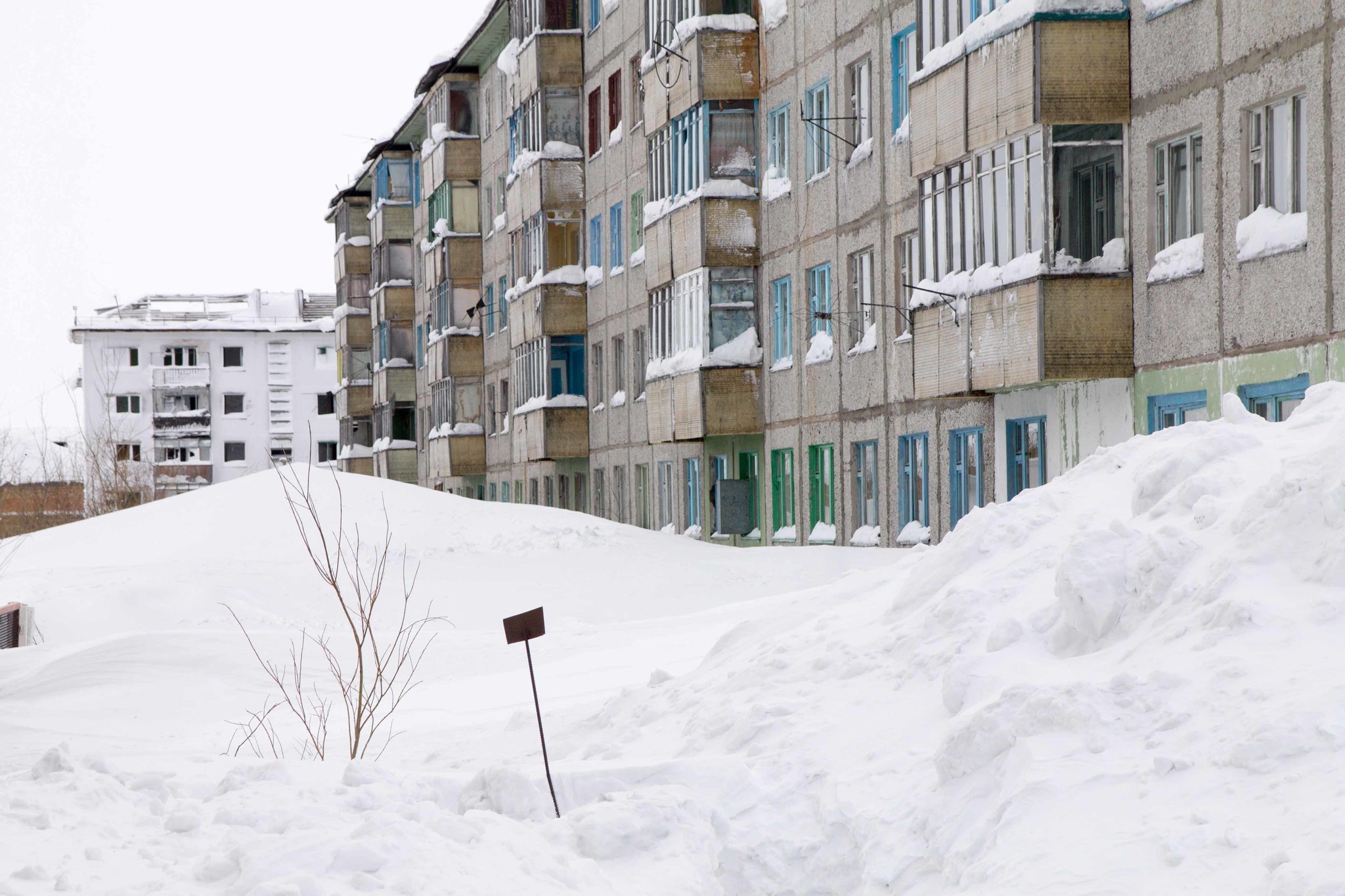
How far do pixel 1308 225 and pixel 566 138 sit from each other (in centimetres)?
2707

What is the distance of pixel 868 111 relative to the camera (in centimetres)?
2491

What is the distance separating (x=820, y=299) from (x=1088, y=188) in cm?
854

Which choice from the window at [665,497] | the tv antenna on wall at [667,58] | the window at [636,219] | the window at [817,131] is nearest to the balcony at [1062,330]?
the window at [817,131]

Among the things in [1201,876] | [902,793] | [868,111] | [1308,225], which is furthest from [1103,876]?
[868,111]

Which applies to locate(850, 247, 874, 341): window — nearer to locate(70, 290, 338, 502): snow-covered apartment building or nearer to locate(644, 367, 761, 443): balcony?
locate(644, 367, 761, 443): balcony

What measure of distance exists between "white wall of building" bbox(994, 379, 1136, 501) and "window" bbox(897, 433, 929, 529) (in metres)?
2.22

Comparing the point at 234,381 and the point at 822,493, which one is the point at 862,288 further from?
the point at 234,381

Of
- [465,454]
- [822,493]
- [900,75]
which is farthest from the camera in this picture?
[465,454]

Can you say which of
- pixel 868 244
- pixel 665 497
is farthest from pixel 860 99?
pixel 665 497

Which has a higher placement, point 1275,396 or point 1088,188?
point 1088,188

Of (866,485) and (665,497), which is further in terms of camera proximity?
(665,497)

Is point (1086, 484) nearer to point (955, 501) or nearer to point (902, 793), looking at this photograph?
point (902, 793)

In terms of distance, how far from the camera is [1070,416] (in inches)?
752

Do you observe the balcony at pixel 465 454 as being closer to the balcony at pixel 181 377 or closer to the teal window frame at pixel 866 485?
the teal window frame at pixel 866 485
